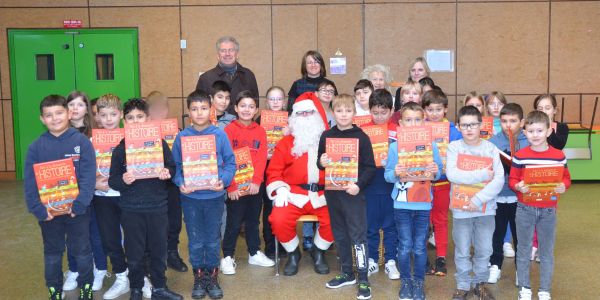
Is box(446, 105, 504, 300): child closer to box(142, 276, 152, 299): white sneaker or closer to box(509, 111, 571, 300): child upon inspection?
box(509, 111, 571, 300): child

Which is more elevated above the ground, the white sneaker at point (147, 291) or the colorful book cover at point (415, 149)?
the colorful book cover at point (415, 149)

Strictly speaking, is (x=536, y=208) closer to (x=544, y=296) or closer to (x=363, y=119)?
(x=544, y=296)

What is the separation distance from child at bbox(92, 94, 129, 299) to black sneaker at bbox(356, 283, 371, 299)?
70.6 inches

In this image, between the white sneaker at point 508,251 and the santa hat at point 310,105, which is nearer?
the santa hat at point 310,105

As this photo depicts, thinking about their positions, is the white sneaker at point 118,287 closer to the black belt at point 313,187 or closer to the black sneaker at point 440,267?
the black belt at point 313,187

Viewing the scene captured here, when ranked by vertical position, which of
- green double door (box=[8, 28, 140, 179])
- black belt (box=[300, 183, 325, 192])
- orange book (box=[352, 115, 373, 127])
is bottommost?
→ black belt (box=[300, 183, 325, 192])

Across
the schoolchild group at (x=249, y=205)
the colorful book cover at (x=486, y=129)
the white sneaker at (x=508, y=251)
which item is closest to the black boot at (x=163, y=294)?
the schoolchild group at (x=249, y=205)

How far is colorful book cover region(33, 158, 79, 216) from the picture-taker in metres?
3.54

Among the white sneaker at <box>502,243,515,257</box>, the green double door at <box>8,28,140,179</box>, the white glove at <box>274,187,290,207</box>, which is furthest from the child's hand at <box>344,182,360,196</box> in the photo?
the green double door at <box>8,28,140,179</box>

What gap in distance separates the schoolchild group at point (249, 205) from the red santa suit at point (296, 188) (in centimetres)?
17

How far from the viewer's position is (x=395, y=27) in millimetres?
9031

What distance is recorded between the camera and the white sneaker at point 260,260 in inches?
194

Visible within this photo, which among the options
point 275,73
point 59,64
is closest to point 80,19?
point 59,64

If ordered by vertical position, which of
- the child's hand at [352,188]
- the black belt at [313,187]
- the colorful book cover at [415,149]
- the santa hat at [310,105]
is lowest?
the black belt at [313,187]
